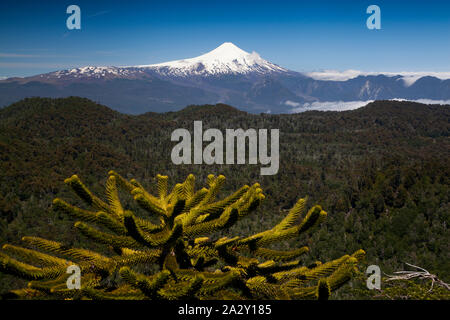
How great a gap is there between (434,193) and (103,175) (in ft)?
460

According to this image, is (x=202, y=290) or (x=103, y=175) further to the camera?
(x=103, y=175)

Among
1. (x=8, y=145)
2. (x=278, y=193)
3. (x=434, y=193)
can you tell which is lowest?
(x=278, y=193)

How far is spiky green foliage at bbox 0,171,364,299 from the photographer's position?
438 cm

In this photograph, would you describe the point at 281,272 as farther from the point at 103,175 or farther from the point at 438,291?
the point at 103,175

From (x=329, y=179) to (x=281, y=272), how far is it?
197 metres

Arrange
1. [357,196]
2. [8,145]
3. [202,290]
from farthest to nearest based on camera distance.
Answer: [8,145]
[357,196]
[202,290]

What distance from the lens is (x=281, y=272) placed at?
5.60 meters

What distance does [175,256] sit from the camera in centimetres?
528

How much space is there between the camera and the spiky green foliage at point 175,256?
4.38m

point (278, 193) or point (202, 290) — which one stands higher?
point (202, 290)

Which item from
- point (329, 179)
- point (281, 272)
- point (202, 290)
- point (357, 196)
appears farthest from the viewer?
point (329, 179)
